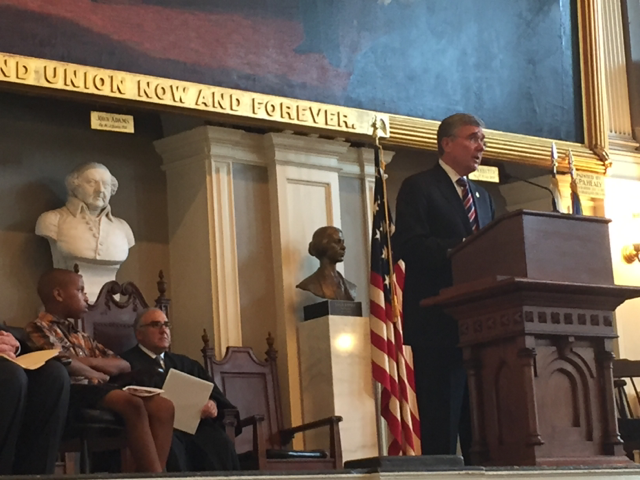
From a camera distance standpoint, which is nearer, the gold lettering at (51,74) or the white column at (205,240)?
the gold lettering at (51,74)

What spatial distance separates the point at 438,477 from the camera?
4.49 metres

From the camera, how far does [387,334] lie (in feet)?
26.0

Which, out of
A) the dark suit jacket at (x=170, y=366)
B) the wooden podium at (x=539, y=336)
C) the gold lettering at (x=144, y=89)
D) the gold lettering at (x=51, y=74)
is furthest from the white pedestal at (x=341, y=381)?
the wooden podium at (x=539, y=336)

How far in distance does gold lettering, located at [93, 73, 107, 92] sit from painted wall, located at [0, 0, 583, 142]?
0.11 meters

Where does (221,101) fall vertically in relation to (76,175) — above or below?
above

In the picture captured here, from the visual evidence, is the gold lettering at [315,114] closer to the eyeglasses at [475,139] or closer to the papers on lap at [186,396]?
the papers on lap at [186,396]

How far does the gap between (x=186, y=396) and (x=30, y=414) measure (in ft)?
5.06

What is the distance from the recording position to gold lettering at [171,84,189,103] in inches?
312

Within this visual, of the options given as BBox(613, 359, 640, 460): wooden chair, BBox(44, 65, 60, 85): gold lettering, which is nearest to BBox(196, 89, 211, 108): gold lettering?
BBox(44, 65, 60, 85): gold lettering

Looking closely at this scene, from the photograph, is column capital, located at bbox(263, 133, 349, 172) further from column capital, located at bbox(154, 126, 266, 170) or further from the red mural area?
the red mural area

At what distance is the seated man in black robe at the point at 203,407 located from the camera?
6.54 m

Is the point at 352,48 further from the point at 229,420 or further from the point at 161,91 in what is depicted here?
the point at 229,420

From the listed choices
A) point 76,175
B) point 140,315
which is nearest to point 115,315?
point 140,315

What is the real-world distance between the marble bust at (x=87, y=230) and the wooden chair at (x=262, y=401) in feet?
2.57
